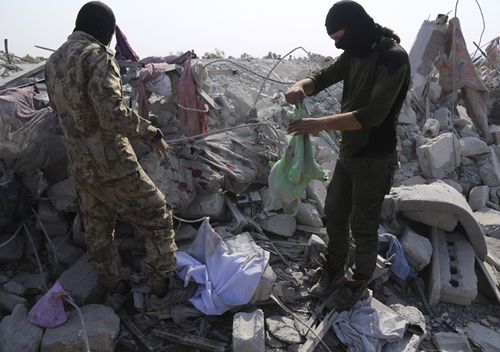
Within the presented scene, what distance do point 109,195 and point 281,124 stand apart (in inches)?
146

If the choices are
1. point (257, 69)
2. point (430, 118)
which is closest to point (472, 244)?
point (430, 118)

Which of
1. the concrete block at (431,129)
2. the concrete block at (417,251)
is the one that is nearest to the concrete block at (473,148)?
the concrete block at (431,129)

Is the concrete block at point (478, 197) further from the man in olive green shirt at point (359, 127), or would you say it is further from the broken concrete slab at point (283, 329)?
the broken concrete slab at point (283, 329)

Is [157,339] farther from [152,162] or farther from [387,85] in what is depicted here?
[387,85]

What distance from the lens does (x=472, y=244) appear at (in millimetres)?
4441

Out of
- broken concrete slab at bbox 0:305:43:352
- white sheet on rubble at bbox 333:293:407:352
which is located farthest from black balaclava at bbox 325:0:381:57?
broken concrete slab at bbox 0:305:43:352

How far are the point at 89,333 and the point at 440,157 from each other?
5664mm

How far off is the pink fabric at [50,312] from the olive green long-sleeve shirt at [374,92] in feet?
8.17

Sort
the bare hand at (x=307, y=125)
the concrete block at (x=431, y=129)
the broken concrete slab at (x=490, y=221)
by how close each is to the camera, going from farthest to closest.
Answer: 1. the concrete block at (x=431, y=129)
2. the broken concrete slab at (x=490, y=221)
3. the bare hand at (x=307, y=125)

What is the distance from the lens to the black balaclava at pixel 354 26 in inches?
110

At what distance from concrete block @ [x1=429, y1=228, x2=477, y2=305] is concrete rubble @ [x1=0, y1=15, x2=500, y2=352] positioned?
0.01 m

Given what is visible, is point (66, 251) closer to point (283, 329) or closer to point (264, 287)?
point (264, 287)

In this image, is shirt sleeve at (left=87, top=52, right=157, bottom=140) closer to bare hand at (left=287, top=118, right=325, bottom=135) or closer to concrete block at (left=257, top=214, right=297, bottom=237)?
bare hand at (left=287, top=118, right=325, bottom=135)

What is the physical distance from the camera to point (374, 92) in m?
2.69
